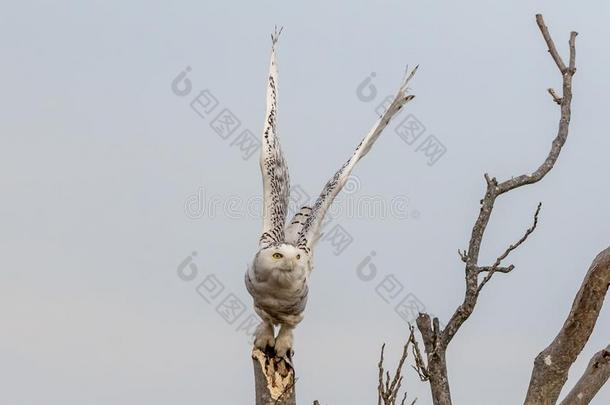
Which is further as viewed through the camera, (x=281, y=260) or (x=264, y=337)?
(x=264, y=337)

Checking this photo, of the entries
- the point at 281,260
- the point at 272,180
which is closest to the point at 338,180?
the point at 272,180

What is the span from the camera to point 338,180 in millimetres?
8453

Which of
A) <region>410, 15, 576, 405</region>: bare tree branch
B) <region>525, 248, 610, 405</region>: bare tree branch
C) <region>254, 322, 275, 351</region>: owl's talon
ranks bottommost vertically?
<region>525, 248, 610, 405</region>: bare tree branch

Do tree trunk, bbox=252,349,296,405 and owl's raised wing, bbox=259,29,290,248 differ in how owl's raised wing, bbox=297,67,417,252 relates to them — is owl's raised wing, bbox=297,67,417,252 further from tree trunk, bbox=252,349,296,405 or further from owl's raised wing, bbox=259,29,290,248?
tree trunk, bbox=252,349,296,405

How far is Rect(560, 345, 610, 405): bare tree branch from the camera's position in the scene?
271 inches

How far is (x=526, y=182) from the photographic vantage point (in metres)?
7.84

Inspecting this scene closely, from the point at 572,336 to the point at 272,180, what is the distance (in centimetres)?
272

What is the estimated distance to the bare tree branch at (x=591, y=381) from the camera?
6.88 m

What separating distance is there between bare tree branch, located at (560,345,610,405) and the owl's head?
209 cm

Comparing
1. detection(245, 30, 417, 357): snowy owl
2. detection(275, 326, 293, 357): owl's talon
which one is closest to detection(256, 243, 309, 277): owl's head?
detection(245, 30, 417, 357): snowy owl

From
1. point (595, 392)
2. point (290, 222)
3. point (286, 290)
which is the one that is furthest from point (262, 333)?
point (595, 392)

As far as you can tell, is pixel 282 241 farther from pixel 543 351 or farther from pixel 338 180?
pixel 543 351

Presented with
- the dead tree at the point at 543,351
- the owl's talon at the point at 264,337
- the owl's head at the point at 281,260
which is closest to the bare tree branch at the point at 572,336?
the dead tree at the point at 543,351

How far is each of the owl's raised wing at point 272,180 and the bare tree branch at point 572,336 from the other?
2.18 metres
